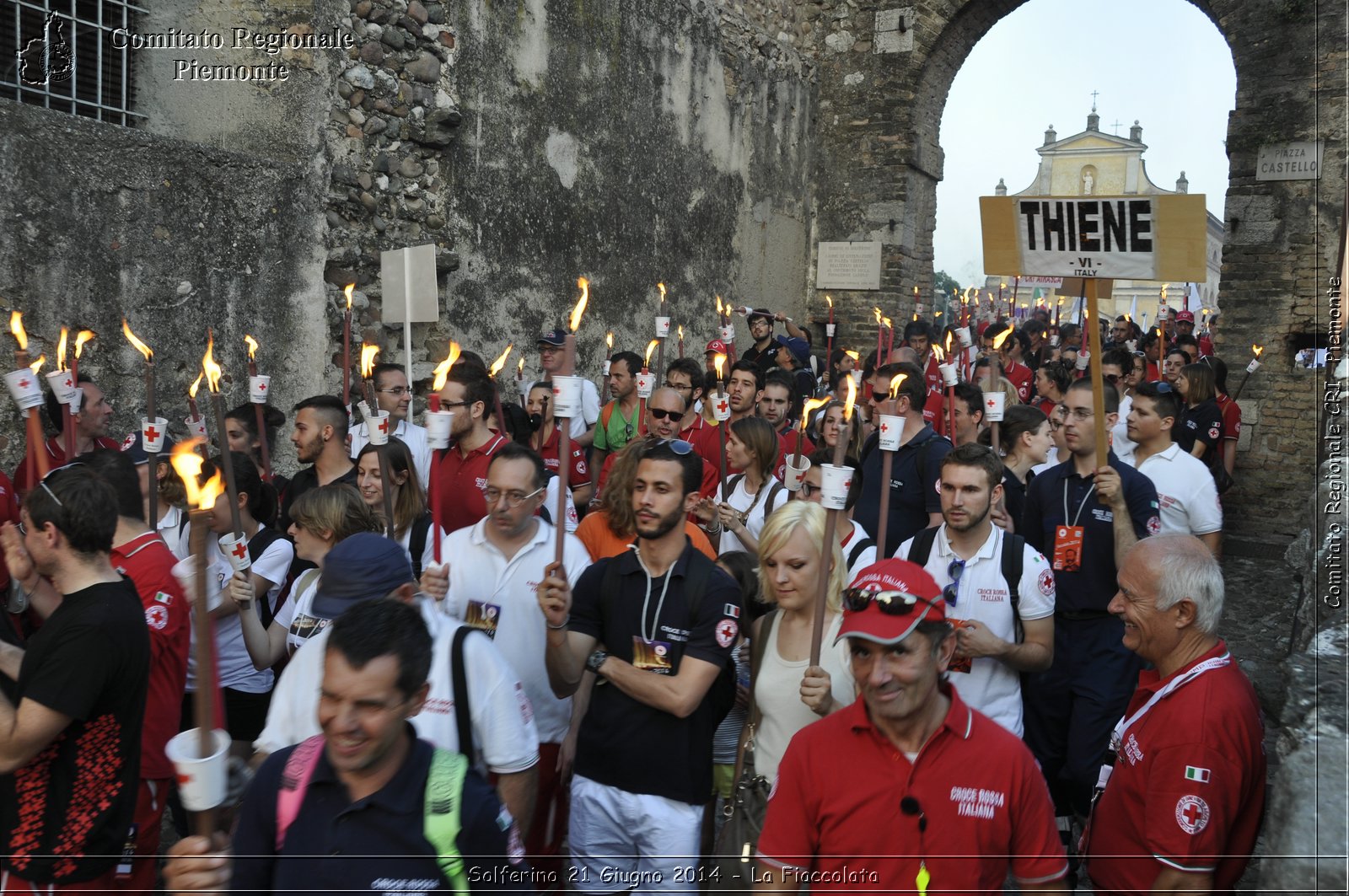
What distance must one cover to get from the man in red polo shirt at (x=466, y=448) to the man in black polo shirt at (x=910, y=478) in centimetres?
198

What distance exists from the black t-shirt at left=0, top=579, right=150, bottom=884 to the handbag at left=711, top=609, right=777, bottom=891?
1.76m

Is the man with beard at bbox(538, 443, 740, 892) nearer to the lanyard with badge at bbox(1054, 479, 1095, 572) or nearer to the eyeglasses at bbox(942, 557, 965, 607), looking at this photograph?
the eyeglasses at bbox(942, 557, 965, 607)

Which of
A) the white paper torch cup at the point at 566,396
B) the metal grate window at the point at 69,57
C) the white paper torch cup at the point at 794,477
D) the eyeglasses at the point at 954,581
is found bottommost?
the eyeglasses at the point at 954,581

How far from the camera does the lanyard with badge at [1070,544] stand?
480cm

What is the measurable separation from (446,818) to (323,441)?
366 centimetres

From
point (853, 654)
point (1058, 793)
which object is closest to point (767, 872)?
point (853, 654)

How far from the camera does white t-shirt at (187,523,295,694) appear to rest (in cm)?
427

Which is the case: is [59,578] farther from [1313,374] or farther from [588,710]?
[1313,374]

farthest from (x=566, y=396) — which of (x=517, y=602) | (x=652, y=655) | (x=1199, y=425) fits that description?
(x=1199, y=425)

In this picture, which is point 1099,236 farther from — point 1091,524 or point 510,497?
point 510,497

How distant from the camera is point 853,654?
282 centimetres

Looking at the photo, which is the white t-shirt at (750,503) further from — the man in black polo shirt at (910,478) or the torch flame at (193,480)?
the torch flame at (193,480)

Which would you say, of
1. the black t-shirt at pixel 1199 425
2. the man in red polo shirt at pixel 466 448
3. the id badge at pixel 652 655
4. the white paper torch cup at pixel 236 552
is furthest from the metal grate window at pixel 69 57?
the black t-shirt at pixel 1199 425

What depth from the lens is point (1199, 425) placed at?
9266 mm
